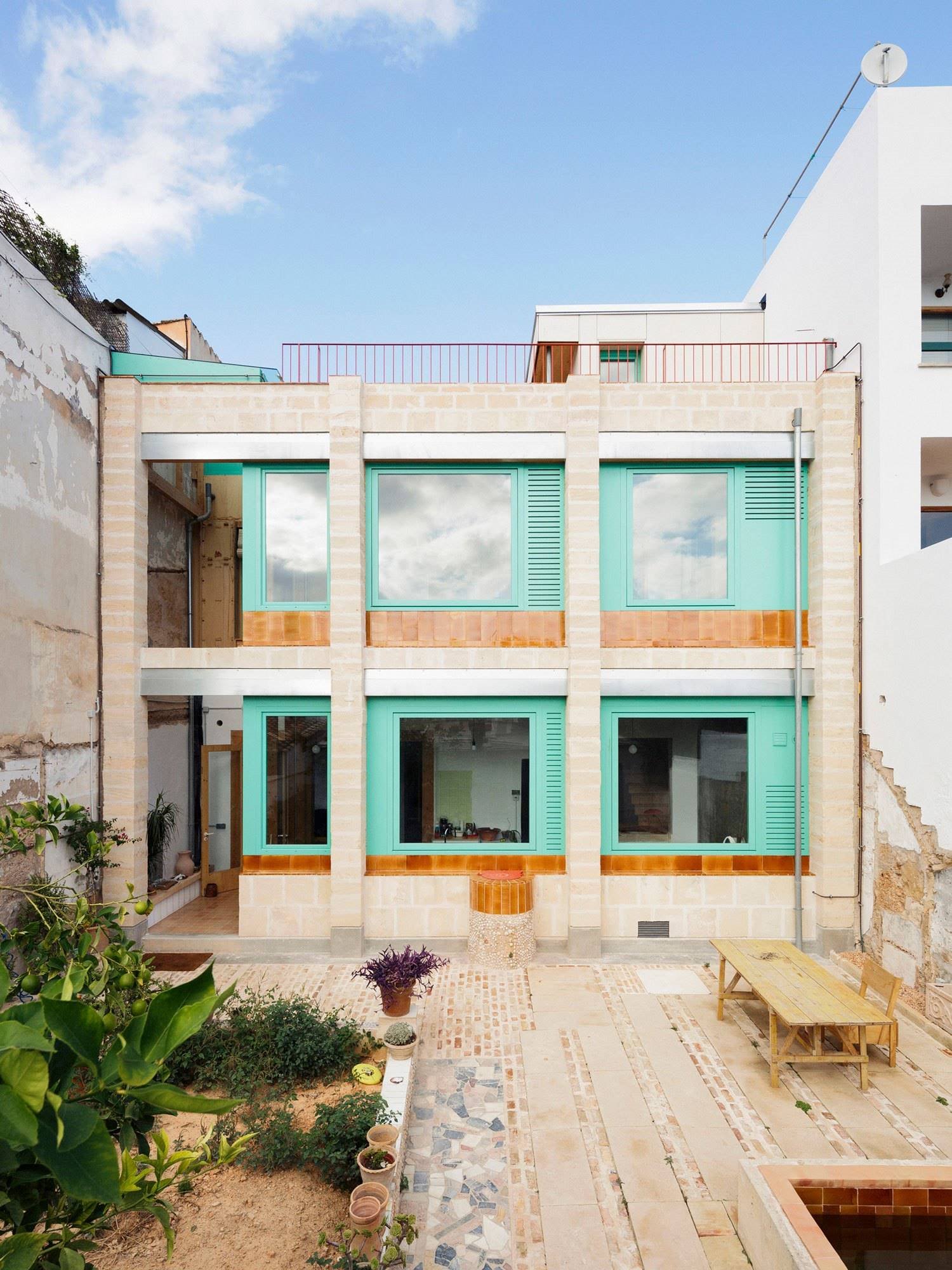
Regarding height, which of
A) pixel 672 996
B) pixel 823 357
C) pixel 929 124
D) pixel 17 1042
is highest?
pixel 929 124

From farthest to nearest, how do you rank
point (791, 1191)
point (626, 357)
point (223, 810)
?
Answer: point (626, 357), point (223, 810), point (791, 1191)

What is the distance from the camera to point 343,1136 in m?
5.44

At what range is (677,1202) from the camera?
17.3 ft

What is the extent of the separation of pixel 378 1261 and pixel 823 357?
462 inches

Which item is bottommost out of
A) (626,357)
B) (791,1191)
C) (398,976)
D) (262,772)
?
(791,1191)

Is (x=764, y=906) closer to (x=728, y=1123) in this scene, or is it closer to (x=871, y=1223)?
(x=728, y=1123)

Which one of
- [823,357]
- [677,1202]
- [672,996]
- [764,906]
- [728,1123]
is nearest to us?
[677,1202]

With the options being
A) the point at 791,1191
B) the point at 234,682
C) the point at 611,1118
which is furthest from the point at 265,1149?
the point at 234,682

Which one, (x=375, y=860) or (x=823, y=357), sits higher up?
(x=823, y=357)

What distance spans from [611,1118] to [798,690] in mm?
5668

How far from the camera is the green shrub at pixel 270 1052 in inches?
257

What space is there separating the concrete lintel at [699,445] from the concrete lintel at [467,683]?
10.1 ft

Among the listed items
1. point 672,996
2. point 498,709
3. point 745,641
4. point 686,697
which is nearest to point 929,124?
point 745,641

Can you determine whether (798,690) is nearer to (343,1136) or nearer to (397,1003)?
(397,1003)
